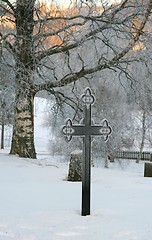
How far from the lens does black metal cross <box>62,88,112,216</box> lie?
5.12m

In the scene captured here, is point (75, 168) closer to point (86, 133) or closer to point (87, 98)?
point (86, 133)

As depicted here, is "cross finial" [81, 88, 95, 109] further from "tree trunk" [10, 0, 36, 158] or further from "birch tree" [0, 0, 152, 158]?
"tree trunk" [10, 0, 36, 158]

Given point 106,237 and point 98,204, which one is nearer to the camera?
point 106,237

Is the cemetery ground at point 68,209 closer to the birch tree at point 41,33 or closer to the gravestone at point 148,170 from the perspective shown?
the gravestone at point 148,170

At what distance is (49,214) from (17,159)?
5857 millimetres

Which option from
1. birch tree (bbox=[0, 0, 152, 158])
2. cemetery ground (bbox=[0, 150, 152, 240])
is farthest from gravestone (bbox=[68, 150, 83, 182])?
birch tree (bbox=[0, 0, 152, 158])

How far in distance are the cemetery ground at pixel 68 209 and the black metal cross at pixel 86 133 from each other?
299mm

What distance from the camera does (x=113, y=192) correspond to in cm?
675

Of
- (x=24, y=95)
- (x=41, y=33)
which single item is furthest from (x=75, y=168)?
(x=41, y=33)

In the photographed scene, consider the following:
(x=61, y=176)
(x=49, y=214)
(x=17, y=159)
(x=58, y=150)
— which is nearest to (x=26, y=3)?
(x=17, y=159)

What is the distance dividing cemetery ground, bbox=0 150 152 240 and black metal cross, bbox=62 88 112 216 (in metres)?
0.30

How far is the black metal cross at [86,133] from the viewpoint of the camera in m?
5.12

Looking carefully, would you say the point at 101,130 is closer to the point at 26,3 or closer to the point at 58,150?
the point at 26,3

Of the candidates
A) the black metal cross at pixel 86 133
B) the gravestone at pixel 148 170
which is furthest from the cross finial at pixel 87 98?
the gravestone at pixel 148 170
